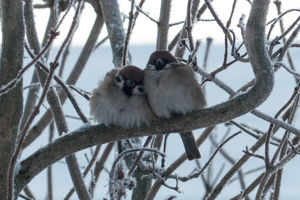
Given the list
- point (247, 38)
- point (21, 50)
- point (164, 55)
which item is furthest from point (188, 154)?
point (21, 50)

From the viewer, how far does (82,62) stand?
3928mm

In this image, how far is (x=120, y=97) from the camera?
116 inches

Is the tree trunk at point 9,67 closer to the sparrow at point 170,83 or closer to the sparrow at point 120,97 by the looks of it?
the sparrow at point 120,97

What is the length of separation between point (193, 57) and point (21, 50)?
0.88 m

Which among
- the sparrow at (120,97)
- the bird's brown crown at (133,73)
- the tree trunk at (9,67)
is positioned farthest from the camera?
the bird's brown crown at (133,73)

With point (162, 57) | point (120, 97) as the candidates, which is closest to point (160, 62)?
point (162, 57)

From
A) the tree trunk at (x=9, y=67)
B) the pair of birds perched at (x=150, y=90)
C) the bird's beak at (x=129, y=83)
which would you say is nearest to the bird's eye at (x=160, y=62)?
the pair of birds perched at (x=150, y=90)

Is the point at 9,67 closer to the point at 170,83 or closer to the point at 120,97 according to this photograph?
the point at 120,97

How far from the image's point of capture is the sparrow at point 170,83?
2828 millimetres

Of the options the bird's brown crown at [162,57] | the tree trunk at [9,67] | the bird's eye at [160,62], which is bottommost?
the tree trunk at [9,67]

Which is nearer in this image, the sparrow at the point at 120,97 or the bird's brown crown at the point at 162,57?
the sparrow at the point at 120,97

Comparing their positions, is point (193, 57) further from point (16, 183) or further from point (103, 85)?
point (16, 183)

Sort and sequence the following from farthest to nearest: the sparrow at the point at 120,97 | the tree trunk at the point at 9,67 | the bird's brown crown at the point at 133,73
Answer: the bird's brown crown at the point at 133,73 → the sparrow at the point at 120,97 → the tree trunk at the point at 9,67

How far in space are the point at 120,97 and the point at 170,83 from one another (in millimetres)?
275
